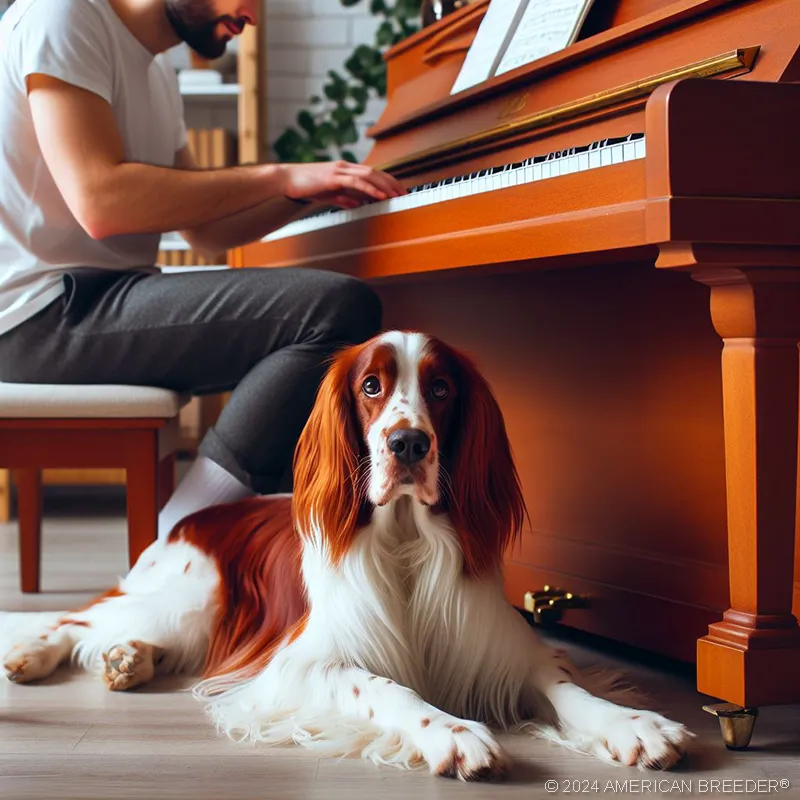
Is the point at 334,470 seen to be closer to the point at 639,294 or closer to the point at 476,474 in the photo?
the point at 476,474

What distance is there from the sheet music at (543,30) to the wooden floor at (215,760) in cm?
112

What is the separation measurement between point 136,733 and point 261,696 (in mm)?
175

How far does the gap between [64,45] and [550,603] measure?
1.28 meters

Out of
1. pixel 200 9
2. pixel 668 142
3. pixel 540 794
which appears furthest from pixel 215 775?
pixel 200 9

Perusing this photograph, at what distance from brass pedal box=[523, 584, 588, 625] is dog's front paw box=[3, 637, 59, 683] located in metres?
0.80

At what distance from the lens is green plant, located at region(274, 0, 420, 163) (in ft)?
13.1

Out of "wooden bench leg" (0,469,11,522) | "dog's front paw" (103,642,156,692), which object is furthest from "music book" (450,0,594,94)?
"wooden bench leg" (0,469,11,522)

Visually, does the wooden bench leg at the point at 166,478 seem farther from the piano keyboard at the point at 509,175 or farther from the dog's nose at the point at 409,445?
the dog's nose at the point at 409,445

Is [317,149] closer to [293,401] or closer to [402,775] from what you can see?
[293,401]

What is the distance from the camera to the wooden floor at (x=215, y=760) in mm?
1359

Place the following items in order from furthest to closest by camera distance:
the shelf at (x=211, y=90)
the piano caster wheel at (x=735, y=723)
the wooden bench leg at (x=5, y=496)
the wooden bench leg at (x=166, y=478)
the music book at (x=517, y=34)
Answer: the shelf at (x=211, y=90) → the wooden bench leg at (x=5, y=496) → the wooden bench leg at (x=166, y=478) → the music book at (x=517, y=34) → the piano caster wheel at (x=735, y=723)

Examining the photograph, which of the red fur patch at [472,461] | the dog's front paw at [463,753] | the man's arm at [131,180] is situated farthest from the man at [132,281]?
the dog's front paw at [463,753]

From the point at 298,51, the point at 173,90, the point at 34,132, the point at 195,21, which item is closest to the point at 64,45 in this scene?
the point at 34,132

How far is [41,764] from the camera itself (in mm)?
1462
